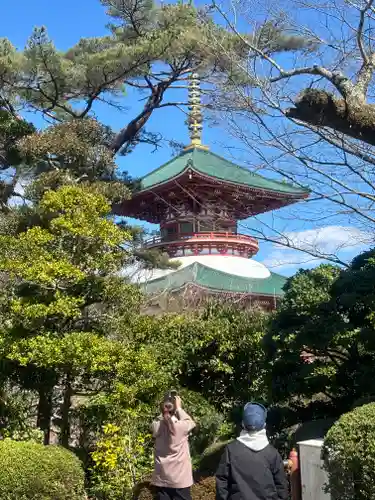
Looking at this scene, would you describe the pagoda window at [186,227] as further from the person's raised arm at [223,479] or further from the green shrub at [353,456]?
the person's raised arm at [223,479]

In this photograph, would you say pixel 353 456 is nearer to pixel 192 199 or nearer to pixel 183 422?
pixel 183 422

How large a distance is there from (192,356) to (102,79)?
7.10 metres

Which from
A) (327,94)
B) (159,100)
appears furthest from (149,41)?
(327,94)

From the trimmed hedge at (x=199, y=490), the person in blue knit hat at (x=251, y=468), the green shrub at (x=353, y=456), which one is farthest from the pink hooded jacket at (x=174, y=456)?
the trimmed hedge at (x=199, y=490)

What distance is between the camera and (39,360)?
260 inches

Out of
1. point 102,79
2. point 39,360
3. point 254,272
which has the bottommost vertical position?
point 39,360

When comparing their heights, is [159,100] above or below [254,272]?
above

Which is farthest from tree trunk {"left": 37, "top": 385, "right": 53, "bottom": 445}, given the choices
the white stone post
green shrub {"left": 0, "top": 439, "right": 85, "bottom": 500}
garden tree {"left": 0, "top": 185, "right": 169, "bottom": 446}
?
the white stone post

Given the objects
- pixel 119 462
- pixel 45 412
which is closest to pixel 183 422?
pixel 119 462

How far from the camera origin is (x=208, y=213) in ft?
67.7

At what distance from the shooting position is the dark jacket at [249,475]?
3.21 metres

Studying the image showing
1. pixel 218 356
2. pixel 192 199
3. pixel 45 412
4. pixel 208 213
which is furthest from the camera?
pixel 208 213

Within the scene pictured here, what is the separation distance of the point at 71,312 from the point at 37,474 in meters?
2.13

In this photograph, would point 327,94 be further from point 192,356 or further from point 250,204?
point 250,204
